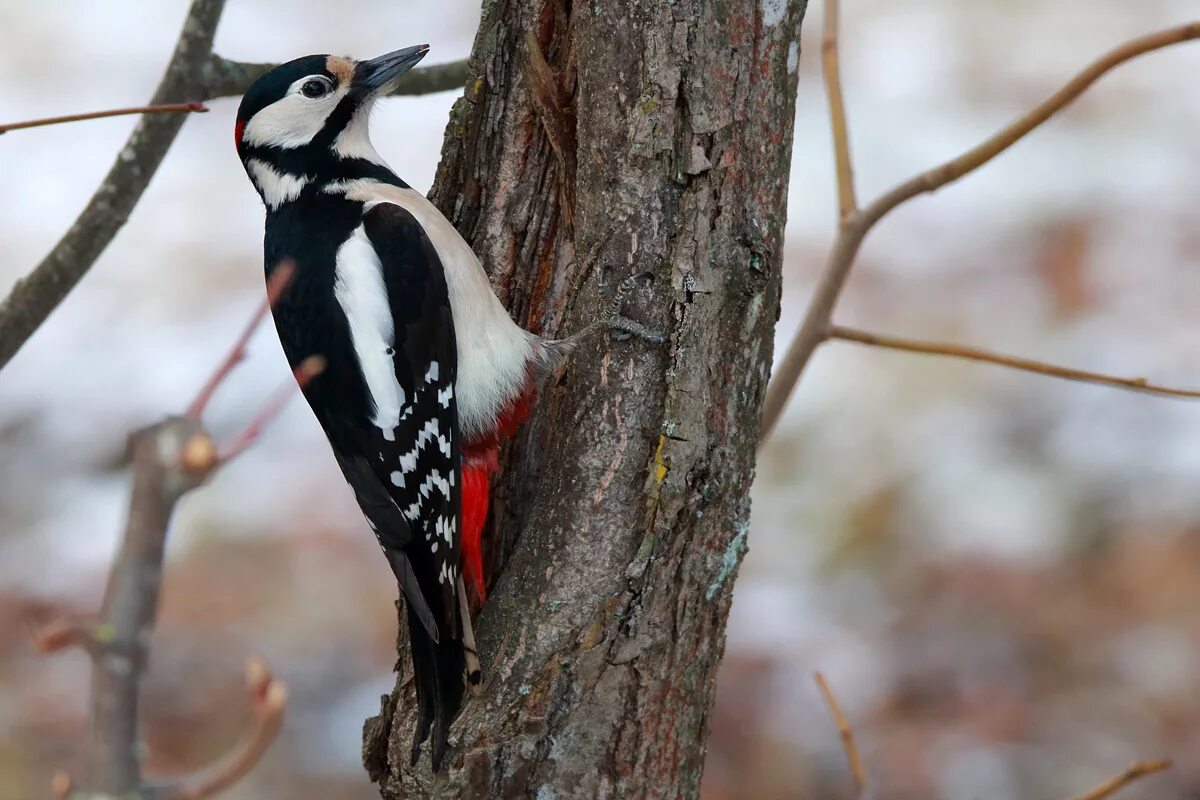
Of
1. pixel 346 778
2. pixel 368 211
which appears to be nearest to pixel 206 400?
pixel 368 211

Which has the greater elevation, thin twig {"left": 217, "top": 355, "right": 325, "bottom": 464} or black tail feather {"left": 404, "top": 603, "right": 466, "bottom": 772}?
black tail feather {"left": 404, "top": 603, "right": 466, "bottom": 772}

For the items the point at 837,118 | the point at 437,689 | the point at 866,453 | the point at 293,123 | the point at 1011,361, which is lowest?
the point at 437,689

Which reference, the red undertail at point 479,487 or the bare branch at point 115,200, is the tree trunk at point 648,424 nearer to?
the red undertail at point 479,487

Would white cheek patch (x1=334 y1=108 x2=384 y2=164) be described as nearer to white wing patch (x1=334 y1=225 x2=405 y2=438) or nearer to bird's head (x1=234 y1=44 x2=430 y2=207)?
bird's head (x1=234 y1=44 x2=430 y2=207)

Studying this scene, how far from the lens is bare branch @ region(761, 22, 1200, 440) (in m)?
1.93

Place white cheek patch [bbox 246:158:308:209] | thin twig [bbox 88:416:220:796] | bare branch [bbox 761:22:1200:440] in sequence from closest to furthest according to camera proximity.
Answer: thin twig [bbox 88:416:220:796] → bare branch [bbox 761:22:1200:440] → white cheek patch [bbox 246:158:308:209]

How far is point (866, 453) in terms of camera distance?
15.2 ft

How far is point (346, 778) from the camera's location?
3836mm

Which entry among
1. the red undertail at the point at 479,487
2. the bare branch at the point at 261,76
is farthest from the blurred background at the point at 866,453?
the red undertail at the point at 479,487

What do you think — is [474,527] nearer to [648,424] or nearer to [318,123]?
[648,424]

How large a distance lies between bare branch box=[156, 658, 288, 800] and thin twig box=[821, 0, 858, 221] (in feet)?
4.66

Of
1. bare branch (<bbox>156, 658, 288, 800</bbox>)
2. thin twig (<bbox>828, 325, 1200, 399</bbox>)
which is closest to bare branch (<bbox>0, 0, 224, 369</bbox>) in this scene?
bare branch (<bbox>156, 658, 288, 800</bbox>)

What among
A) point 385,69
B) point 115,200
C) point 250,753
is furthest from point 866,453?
point 250,753

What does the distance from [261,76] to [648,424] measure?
964mm
